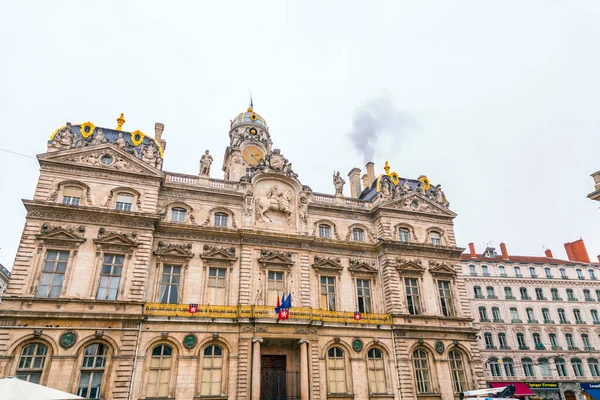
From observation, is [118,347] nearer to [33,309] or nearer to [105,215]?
[33,309]

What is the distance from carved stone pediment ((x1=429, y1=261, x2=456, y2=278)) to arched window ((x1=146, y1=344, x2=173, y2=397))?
2034 centimetres

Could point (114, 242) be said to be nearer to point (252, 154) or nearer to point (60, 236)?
point (60, 236)

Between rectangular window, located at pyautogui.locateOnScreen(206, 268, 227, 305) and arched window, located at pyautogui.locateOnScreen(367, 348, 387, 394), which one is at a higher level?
rectangular window, located at pyautogui.locateOnScreen(206, 268, 227, 305)

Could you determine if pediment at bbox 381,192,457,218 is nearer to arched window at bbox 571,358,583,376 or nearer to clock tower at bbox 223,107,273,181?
clock tower at bbox 223,107,273,181

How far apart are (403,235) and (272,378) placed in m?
15.2

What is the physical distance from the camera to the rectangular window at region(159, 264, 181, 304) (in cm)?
2602

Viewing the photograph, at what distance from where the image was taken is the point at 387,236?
106ft

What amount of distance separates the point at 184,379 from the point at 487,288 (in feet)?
131

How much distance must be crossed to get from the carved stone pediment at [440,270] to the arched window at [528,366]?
22946 millimetres

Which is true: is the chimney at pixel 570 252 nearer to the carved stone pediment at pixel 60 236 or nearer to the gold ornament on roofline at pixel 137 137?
the gold ornament on roofline at pixel 137 137

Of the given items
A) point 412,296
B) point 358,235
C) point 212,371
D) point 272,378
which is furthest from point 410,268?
point 212,371

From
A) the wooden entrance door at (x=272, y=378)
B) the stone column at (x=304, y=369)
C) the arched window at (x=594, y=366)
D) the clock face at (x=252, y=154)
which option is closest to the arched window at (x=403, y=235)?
the stone column at (x=304, y=369)

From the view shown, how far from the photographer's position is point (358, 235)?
109 ft

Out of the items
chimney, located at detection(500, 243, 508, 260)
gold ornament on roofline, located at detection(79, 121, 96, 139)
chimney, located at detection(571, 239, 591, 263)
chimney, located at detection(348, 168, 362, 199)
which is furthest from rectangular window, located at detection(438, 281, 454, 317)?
chimney, located at detection(571, 239, 591, 263)
